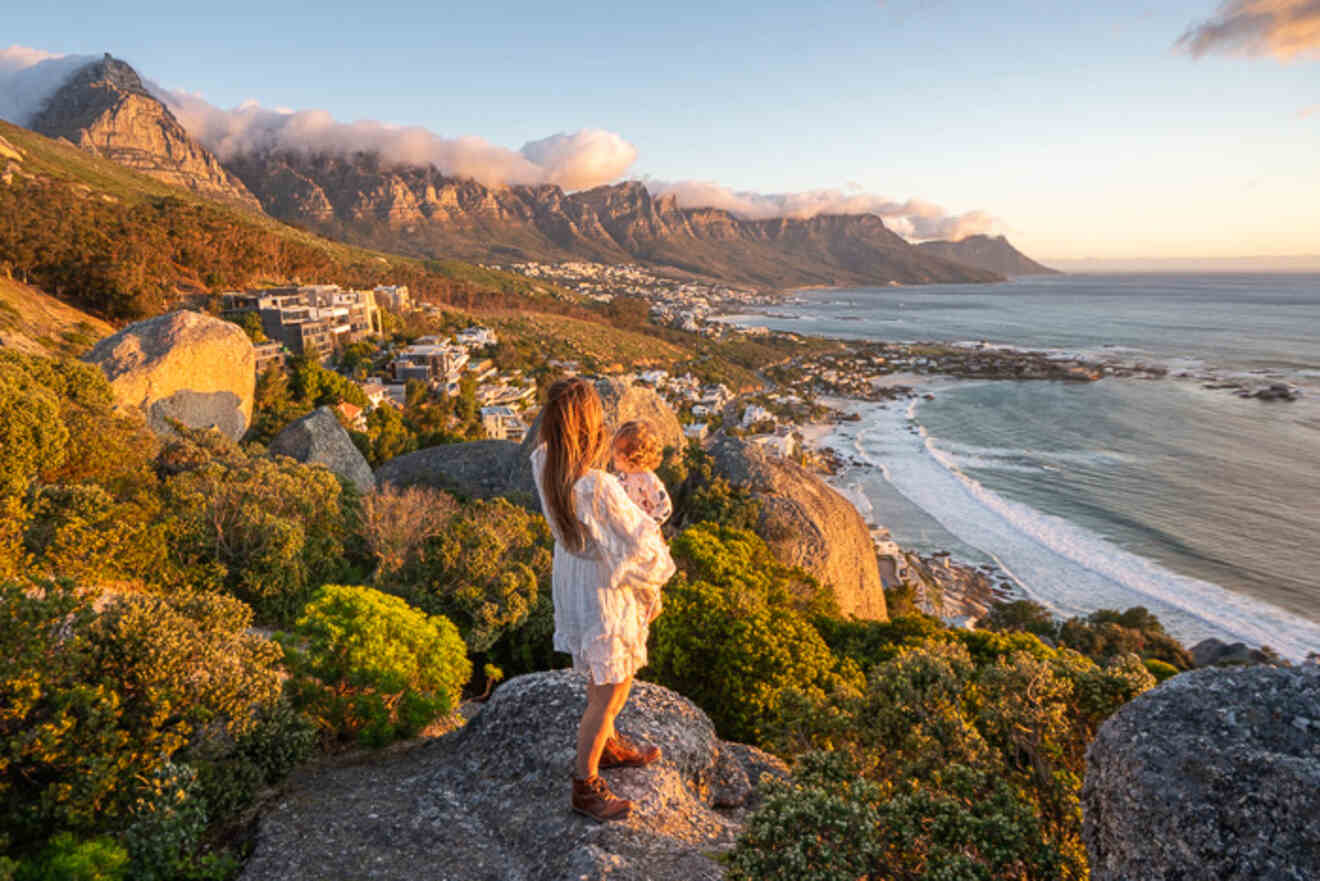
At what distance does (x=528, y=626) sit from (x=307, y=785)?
861 centimetres

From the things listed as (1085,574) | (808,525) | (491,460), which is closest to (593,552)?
(808,525)

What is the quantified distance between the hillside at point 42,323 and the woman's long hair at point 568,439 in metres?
27.5

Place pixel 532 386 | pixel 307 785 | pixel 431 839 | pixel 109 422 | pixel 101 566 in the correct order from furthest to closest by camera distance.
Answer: pixel 532 386, pixel 109 422, pixel 101 566, pixel 307 785, pixel 431 839

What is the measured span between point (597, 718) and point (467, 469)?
2377cm

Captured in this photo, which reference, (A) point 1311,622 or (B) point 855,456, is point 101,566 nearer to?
(A) point 1311,622

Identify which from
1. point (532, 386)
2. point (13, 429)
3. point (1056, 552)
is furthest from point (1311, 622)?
point (532, 386)

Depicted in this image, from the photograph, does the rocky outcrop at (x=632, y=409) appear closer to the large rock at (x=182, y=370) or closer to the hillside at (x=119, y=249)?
the large rock at (x=182, y=370)

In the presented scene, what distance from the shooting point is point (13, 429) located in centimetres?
1146

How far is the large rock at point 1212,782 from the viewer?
355cm

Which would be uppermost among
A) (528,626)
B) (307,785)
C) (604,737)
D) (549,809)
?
(604,737)

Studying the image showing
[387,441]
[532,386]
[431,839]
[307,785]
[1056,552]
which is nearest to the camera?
[431,839]

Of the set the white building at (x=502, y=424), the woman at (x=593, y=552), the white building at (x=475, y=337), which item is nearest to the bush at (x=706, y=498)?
the woman at (x=593, y=552)

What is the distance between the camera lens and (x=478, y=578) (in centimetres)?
1558

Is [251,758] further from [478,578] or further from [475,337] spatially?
[475,337]
